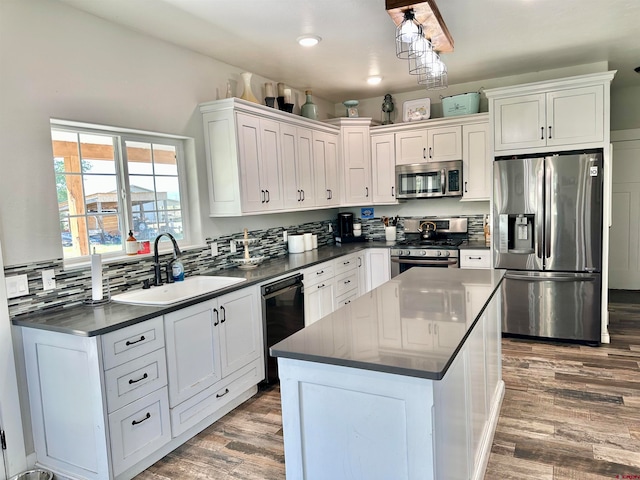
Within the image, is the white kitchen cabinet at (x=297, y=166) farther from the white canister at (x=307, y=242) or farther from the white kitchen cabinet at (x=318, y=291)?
the white kitchen cabinet at (x=318, y=291)

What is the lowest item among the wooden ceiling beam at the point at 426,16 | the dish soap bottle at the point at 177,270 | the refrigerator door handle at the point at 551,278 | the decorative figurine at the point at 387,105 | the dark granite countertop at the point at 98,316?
the refrigerator door handle at the point at 551,278

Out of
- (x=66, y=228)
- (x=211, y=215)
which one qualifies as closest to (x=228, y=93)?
(x=211, y=215)

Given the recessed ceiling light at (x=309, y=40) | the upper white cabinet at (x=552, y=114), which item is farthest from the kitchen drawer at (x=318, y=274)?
the upper white cabinet at (x=552, y=114)

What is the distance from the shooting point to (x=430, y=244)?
4949mm

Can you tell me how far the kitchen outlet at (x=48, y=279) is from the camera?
252cm

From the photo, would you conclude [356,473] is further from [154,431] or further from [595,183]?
[595,183]

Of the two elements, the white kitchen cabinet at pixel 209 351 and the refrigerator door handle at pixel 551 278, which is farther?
the refrigerator door handle at pixel 551 278

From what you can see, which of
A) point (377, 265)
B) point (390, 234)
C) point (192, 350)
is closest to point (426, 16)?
point (192, 350)

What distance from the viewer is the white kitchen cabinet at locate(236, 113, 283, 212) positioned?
3.62 m

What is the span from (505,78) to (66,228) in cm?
452

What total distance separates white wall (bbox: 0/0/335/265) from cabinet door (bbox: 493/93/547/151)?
2.93 meters

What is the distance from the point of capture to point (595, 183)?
3.93 meters

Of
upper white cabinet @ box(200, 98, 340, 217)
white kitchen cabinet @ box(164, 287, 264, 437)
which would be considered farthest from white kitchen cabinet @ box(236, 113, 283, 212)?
white kitchen cabinet @ box(164, 287, 264, 437)

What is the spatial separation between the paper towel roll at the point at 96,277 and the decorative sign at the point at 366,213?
371cm
